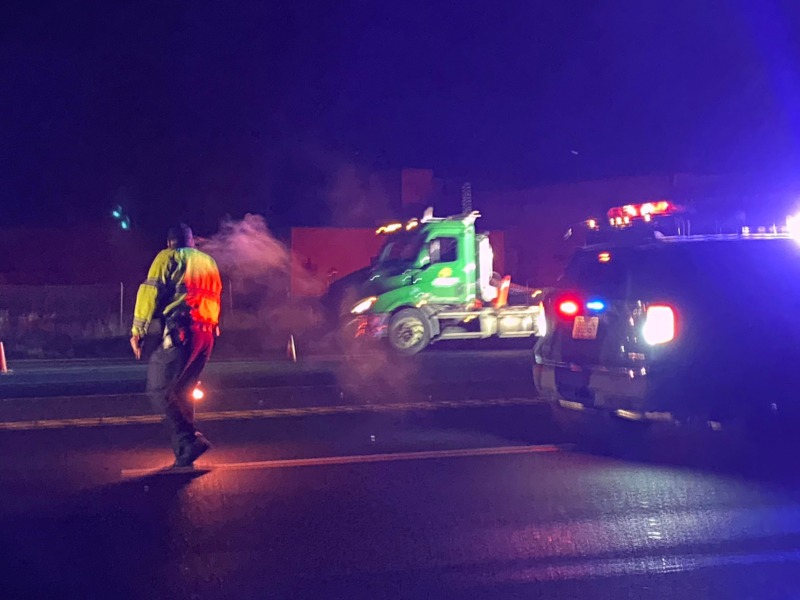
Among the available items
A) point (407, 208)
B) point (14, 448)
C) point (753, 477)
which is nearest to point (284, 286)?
point (407, 208)

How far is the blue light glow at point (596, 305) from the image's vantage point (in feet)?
26.0

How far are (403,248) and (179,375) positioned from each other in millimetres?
11061

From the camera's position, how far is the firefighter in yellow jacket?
7.37 m

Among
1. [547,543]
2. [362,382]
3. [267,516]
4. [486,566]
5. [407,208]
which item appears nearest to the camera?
[486,566]

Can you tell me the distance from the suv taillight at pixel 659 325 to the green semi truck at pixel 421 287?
34.9 feet

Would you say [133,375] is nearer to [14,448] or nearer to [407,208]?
[14,448]

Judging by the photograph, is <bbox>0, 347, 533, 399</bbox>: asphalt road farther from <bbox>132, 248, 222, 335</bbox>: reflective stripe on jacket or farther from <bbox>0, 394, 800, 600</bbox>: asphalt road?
<bbox>132, 248, 222, 335</bbox>: reflective stripe on jacket

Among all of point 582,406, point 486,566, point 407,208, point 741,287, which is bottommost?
point 486,566

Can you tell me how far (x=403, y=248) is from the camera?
59.9ft

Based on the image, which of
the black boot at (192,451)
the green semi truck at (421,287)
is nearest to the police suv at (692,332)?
the black boot at (192,451)

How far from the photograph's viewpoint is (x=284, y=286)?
2995 cm

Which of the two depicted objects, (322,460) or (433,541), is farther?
(322,460)

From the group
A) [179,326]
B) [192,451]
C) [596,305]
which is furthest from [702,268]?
[192,451]

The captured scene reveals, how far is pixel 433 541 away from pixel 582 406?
271 centimetres
